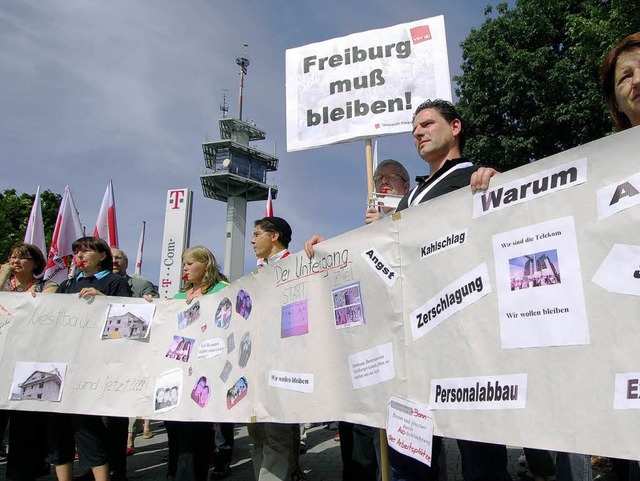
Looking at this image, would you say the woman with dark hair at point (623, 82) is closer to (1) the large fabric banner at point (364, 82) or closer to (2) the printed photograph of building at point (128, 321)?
(1) the large fabric banner at point (364, 82)

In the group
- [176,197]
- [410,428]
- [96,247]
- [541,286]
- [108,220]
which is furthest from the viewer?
[176,197]

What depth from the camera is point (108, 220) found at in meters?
8.39

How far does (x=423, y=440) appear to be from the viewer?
2213 millimetres

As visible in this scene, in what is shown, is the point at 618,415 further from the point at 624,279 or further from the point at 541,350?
the point at 624,279

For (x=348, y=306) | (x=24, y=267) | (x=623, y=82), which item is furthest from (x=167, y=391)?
(x=623, y=82)

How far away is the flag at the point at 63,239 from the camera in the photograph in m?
7.69

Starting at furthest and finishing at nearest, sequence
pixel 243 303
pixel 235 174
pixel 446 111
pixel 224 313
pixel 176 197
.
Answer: pixel 235 174 → pixel 176 197 → pixel 224 313 → pixel 243 303 → pixel 446 111

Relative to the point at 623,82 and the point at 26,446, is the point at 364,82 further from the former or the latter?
the point at 26,446

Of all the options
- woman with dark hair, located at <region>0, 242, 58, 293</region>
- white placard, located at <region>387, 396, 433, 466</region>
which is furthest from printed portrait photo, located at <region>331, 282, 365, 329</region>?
woman with dark hair, located at <region>0, 242, 58, 293</region>

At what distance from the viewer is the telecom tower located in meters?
67.7

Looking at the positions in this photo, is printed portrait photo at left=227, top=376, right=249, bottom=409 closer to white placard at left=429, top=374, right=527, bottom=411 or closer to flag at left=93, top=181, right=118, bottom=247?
white placard at left=429, top=374, right=527, bottom=411

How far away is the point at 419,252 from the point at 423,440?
2.79 feet

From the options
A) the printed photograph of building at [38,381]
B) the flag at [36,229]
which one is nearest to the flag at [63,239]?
the flag at [36,229]

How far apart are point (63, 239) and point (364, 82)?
6.13 m
